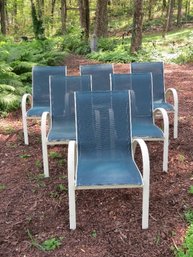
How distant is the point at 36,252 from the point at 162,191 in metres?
1.62

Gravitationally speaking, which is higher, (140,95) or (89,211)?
(140,95)

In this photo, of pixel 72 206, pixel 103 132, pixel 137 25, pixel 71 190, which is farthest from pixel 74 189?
pixel 137 25

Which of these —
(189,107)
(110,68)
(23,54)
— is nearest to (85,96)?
(110,68)

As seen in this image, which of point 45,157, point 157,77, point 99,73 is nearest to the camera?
point 45,157

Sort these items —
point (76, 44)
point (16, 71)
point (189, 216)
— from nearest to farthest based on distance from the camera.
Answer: point (189, 216)
point (16, 71)
point (76, 44)

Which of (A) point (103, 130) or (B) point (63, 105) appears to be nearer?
(A) point (103, 130)

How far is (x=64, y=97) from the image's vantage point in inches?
211

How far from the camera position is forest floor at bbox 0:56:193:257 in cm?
333

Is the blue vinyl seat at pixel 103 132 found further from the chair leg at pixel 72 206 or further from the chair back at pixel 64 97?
the chair back at pixel 64 97

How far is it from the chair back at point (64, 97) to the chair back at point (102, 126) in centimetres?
90

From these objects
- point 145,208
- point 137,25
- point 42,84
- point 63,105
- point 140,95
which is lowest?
point 145,208

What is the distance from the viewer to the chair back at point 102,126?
4078 millimetres

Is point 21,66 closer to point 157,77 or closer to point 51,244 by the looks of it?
point 157,77

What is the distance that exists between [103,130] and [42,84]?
2.53m
